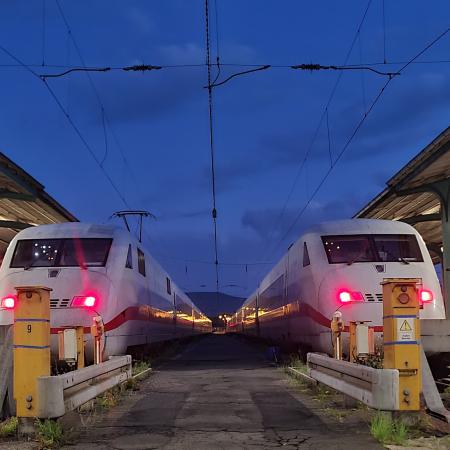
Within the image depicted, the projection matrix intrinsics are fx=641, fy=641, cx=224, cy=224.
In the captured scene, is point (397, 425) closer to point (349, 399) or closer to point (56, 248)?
point (349, 399)

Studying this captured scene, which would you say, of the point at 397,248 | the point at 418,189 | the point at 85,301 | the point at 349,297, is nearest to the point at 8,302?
the point at 85,301

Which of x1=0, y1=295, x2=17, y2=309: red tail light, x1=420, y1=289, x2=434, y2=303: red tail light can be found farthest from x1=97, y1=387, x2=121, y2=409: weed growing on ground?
x1=420, y1=289, x2=434, y2=303: red tail light

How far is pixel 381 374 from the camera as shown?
19.5 ft

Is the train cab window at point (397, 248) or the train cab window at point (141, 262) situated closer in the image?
the train cab window at point (397, 248)

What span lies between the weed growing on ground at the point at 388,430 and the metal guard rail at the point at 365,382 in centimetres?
13

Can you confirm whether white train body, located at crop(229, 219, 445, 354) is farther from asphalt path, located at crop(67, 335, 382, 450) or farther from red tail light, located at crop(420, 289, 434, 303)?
asphalt path, located at crop(67, 335, 382, 450)

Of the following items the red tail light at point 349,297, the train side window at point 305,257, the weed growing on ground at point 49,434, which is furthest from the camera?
the train side window at point 305,257

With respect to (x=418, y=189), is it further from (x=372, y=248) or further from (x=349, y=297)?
(x=349, y=297)

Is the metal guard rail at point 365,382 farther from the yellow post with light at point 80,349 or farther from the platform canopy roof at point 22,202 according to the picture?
Result: the platform canopy roof at point 22,202

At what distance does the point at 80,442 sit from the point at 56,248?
662 cm

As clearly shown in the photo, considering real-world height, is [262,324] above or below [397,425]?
above

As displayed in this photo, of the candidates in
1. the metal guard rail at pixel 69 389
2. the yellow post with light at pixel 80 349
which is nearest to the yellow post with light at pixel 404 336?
the metal guard rail at pixel 69 389

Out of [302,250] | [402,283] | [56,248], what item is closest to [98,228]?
[56,248]

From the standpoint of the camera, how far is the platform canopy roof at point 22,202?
54.4 feet
